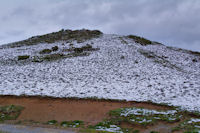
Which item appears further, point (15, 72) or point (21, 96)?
point (15, 72)

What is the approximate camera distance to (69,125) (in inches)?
549

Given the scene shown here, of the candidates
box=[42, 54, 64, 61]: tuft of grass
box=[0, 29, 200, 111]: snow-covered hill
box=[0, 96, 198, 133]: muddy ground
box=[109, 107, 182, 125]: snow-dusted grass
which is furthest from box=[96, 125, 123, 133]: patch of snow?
box=[42, 54, 64, 61]: tuft of grass

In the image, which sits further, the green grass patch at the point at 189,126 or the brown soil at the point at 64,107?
the brown soil at the point at 64,107

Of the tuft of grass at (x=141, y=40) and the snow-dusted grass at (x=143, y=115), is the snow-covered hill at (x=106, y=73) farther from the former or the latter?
the tuft of grass at (x=141, y=40)

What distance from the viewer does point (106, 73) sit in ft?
85.4

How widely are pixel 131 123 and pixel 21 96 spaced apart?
11.1 metres

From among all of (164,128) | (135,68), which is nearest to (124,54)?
(135,68)

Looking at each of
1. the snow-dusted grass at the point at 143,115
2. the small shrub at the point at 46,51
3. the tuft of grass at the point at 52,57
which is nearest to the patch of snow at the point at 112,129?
the snow-dusted grass at the point at 143,115

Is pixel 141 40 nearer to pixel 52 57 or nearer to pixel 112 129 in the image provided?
pixel 52 57

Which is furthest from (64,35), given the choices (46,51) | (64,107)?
(64,107)

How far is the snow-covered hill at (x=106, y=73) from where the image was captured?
19.8 m

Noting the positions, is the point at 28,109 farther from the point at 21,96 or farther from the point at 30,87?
the point at 30,87

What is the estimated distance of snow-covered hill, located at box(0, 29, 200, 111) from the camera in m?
19.8

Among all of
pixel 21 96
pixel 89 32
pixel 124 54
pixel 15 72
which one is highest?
pixel 89 32
